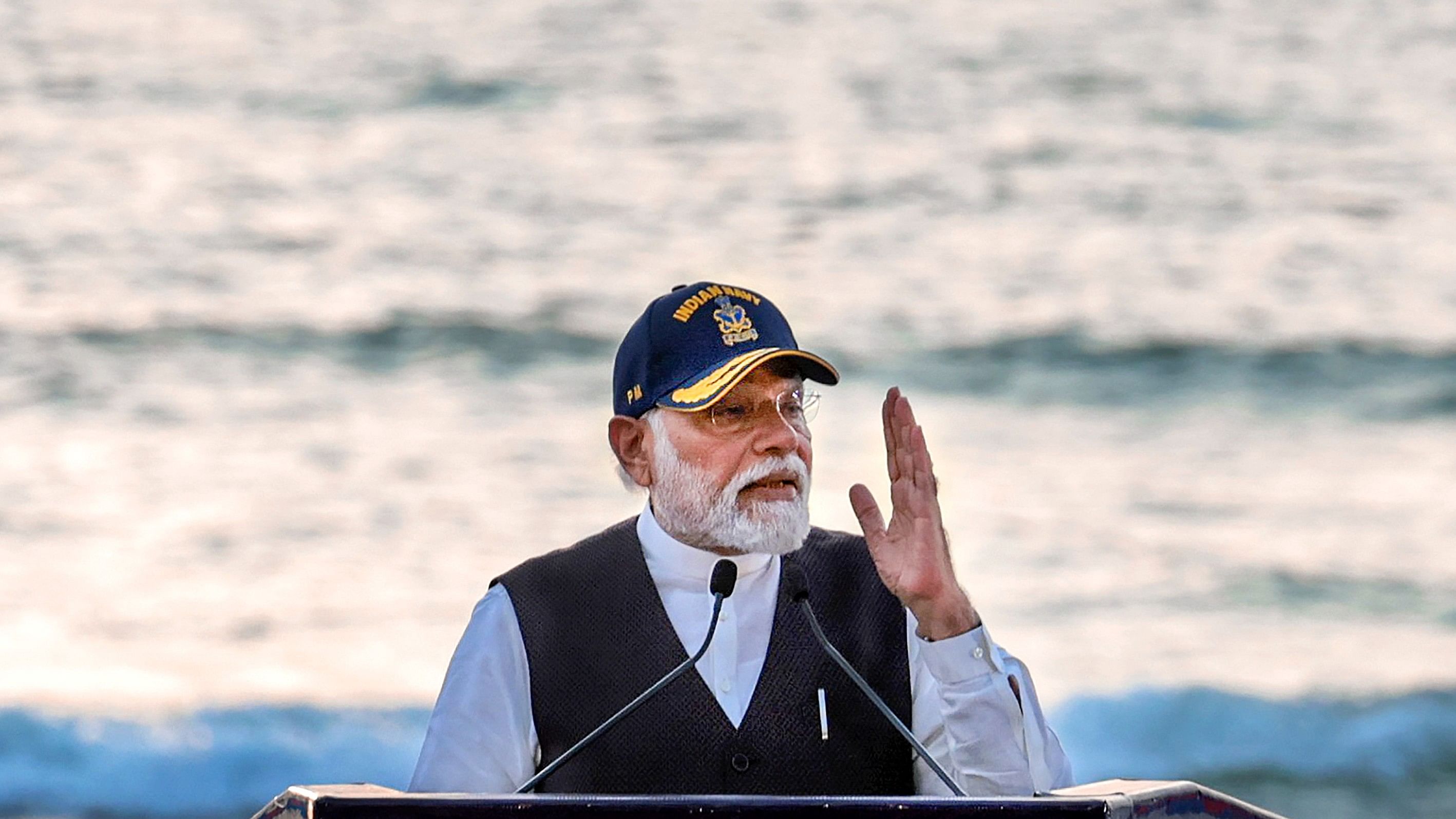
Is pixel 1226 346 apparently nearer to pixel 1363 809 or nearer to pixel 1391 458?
pixel 1391 458

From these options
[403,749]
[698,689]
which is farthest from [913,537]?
[403,749]

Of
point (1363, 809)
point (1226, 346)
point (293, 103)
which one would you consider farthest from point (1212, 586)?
point (293, 103)

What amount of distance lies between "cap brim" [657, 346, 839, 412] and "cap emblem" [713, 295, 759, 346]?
0.10 ft

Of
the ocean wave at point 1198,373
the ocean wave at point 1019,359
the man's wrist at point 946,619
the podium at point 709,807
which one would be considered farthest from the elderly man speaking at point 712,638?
the ocean wave at point 1198,373

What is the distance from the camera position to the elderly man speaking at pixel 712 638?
298 centimetres

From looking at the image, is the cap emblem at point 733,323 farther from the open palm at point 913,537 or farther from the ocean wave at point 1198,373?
the ocean wave at point 1198,373

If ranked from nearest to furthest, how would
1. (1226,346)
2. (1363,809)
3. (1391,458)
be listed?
(1363,809), (1391,458), (1226,346)

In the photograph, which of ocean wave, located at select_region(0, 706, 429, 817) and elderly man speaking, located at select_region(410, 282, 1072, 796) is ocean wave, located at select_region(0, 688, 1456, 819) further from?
elderly man speaking, located at select_region(410, 282, 1072, 796)

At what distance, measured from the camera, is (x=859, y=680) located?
2.80m

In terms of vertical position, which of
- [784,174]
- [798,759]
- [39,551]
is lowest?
[798,759]

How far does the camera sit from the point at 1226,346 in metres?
11.9

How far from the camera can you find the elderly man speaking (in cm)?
298

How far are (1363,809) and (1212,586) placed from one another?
63.1 inches

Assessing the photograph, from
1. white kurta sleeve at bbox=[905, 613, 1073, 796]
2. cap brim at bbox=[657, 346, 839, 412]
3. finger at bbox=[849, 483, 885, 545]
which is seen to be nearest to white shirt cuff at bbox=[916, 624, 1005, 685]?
white kurta sleeve at bbox=[905, 613, 1073, 796]
